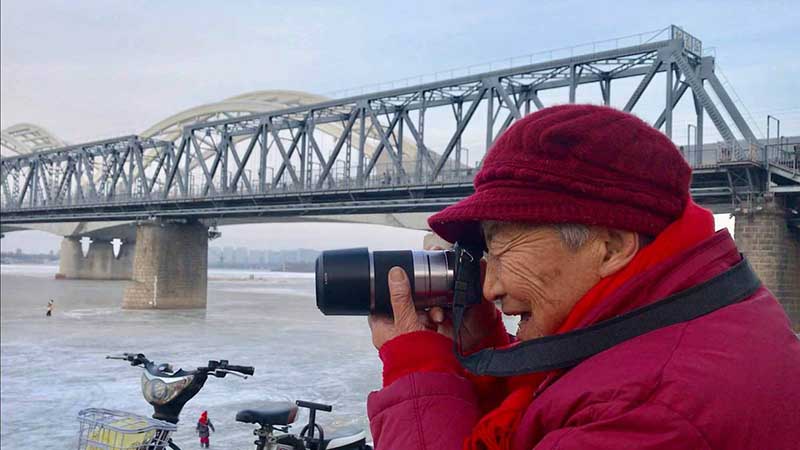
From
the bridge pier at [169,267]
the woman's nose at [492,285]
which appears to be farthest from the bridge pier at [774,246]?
the bridge pier at [169,267]

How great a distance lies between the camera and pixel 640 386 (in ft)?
3.42

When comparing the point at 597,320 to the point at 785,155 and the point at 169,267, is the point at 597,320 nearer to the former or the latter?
the point at 785,155

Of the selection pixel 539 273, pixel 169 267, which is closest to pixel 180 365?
pixel 539 273

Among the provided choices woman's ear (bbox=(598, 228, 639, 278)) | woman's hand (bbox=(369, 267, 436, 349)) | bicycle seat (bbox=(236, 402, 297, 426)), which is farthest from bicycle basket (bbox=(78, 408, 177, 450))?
woman's ear (bbox=(598, 228, 639, 278))

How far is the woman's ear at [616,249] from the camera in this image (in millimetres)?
1293

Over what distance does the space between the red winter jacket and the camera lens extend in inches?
19.7

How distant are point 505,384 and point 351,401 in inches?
318

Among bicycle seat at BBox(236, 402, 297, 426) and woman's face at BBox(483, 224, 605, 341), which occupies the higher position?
woman's face at BBox(483, 224, 605, 341)

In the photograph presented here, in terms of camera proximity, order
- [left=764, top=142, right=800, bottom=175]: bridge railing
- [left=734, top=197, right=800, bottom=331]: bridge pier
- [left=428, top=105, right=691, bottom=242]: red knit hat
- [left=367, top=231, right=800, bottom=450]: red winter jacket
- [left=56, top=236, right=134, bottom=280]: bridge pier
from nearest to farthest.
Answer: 1. [left=367, top=231, right=800, bottom=450]: red winter jacket
2. [left=428, top=105, right=691, bottom=242]: red knit hat
3. [left=734, top=197, right=800, bottom=331]: bridge pier
4. [left=764, top=142, right=800, bottom=175]: bridge railing
5. [left=56, top=236, right=134, bottom=280]: bridge pier

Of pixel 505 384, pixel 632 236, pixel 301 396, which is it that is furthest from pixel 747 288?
pixel 301 396

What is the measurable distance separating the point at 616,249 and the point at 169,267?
39889 millimetres

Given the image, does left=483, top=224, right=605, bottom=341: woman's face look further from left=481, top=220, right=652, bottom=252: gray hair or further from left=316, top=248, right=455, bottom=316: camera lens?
left=316, top=248, right=455, bottom=316: camera lens

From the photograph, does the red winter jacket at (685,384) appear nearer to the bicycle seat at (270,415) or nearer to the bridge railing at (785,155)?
the bicycle seat at (270,415)

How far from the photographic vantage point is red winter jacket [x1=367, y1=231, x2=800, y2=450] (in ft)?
3.35
